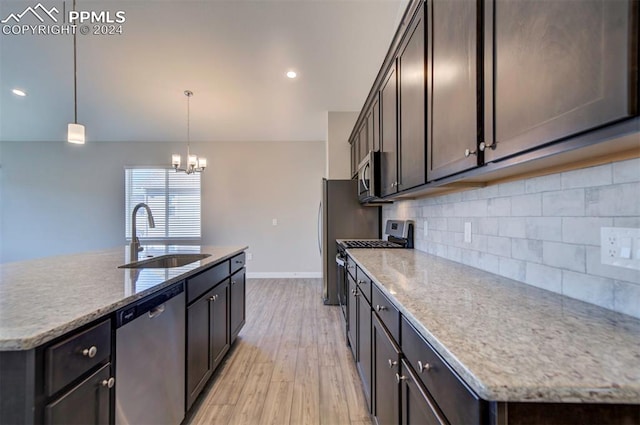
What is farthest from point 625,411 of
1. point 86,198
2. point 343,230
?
point 86,198

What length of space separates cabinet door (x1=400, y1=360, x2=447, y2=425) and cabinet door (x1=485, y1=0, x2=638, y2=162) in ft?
2.50

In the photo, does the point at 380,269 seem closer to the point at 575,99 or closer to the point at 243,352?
the point at 575,99

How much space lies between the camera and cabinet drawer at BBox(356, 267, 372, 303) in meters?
1.58

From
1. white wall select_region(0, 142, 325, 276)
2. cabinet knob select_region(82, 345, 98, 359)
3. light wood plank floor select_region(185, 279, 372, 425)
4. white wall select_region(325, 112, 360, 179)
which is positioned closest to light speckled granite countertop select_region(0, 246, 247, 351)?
cabinet knob select_region(82, 345, 98, 359)

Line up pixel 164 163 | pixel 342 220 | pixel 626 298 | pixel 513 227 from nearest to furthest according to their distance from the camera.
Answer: pixel 626 298 → pixel 513 227 → pixel 342 220 → pixel 164 163

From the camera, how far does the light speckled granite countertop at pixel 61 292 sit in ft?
2.53

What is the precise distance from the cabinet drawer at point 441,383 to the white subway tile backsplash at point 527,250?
0.61 metres

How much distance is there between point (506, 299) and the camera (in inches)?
37.2

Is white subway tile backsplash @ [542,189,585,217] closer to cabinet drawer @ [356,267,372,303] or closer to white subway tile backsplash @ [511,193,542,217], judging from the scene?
white subway tile backsplash @ [511,193,542,217]

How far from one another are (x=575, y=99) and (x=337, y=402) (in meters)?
1.99

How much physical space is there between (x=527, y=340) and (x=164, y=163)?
20.1 feet

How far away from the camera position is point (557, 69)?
66cm

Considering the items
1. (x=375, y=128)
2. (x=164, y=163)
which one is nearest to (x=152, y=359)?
(x=375, y=128)

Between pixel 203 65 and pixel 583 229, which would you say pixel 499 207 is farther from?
pixel 203 65
